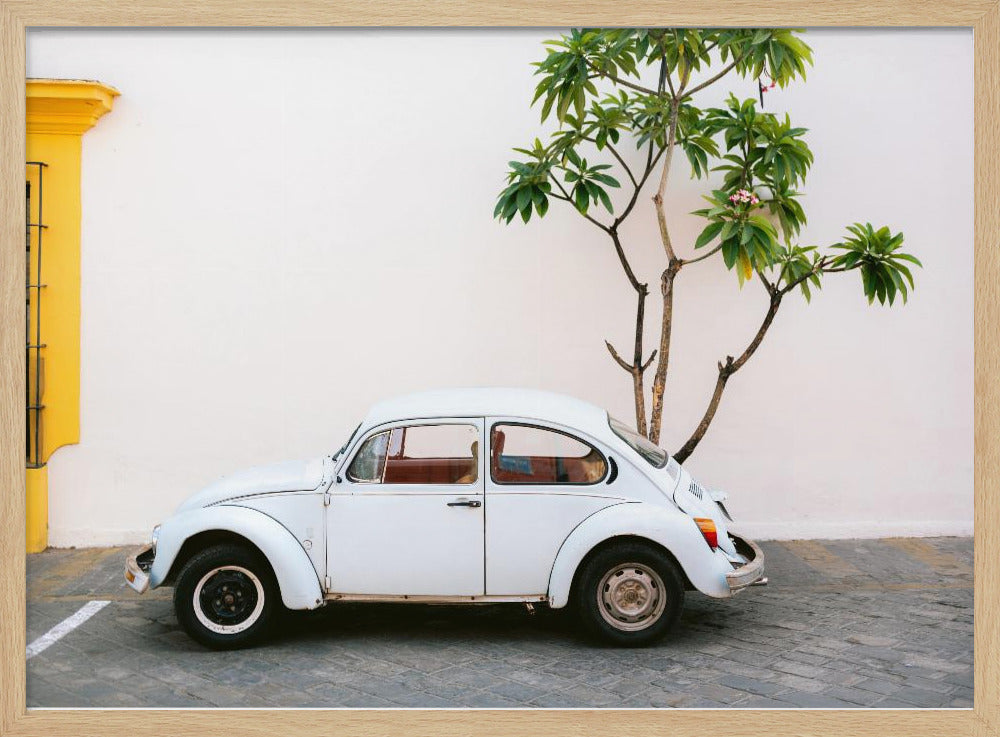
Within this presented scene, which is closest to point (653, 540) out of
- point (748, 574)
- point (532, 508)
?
point (748, 574)

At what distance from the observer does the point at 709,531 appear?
629cm

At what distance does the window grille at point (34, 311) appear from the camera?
8.43 m

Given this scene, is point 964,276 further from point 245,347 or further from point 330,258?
point 245,347

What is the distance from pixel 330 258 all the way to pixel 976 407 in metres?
5.10

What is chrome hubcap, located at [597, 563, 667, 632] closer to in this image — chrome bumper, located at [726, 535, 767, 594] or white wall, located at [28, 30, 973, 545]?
chrome bumper, located at [726, 535, 767, 594]

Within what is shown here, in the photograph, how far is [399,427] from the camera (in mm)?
6473

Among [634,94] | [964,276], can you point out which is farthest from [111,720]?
[964,276]

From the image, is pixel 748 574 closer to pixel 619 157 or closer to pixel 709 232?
pixel 709 232

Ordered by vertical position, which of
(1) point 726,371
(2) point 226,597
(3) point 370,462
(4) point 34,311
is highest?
(4) point 34,311

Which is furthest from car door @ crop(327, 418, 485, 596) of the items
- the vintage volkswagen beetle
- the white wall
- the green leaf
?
the white wall

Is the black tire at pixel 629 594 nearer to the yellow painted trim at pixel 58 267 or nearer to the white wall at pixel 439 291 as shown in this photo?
the white wall at pixel 439 291

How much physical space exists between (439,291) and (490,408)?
2.46 meters

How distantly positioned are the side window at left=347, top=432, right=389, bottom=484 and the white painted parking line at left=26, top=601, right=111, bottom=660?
1.91 metres

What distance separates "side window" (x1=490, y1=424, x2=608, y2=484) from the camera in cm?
632
